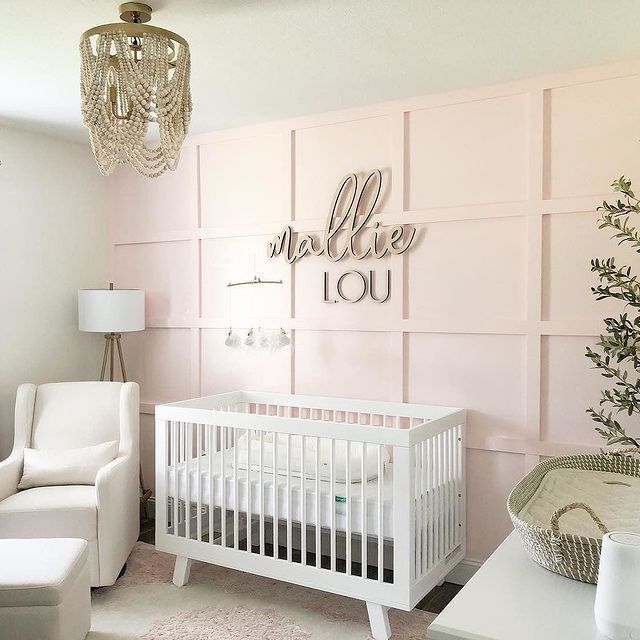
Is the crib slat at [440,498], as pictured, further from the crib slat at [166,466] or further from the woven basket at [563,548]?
the woven basket at [563,548]

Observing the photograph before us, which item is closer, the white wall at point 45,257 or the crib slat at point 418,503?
the crib slat at point 418,503

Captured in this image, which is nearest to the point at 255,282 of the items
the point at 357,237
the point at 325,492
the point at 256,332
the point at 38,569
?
the point at 256,332

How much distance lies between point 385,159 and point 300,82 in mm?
599

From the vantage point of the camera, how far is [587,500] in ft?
5.41

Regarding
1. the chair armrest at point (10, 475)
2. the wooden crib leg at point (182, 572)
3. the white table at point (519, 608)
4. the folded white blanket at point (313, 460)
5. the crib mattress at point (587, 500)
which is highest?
the crib mattress at point (587, 500)

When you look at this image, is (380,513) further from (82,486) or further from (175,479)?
(82,486)

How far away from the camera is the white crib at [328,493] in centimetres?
271

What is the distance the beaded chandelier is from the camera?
2.10m

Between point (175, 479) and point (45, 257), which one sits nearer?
point (175, 479)

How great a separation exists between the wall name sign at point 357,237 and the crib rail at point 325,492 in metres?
0.61

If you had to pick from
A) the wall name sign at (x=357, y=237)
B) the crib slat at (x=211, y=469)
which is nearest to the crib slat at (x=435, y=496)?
the wall name sign at (x=357, y=237)

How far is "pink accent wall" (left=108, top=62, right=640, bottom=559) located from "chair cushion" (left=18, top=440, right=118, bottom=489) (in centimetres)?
83

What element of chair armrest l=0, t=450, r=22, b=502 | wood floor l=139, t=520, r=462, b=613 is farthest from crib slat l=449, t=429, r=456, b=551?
chair armrest l=0, t=450, r=22, b=502

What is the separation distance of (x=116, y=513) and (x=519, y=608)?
2495 millimetres
